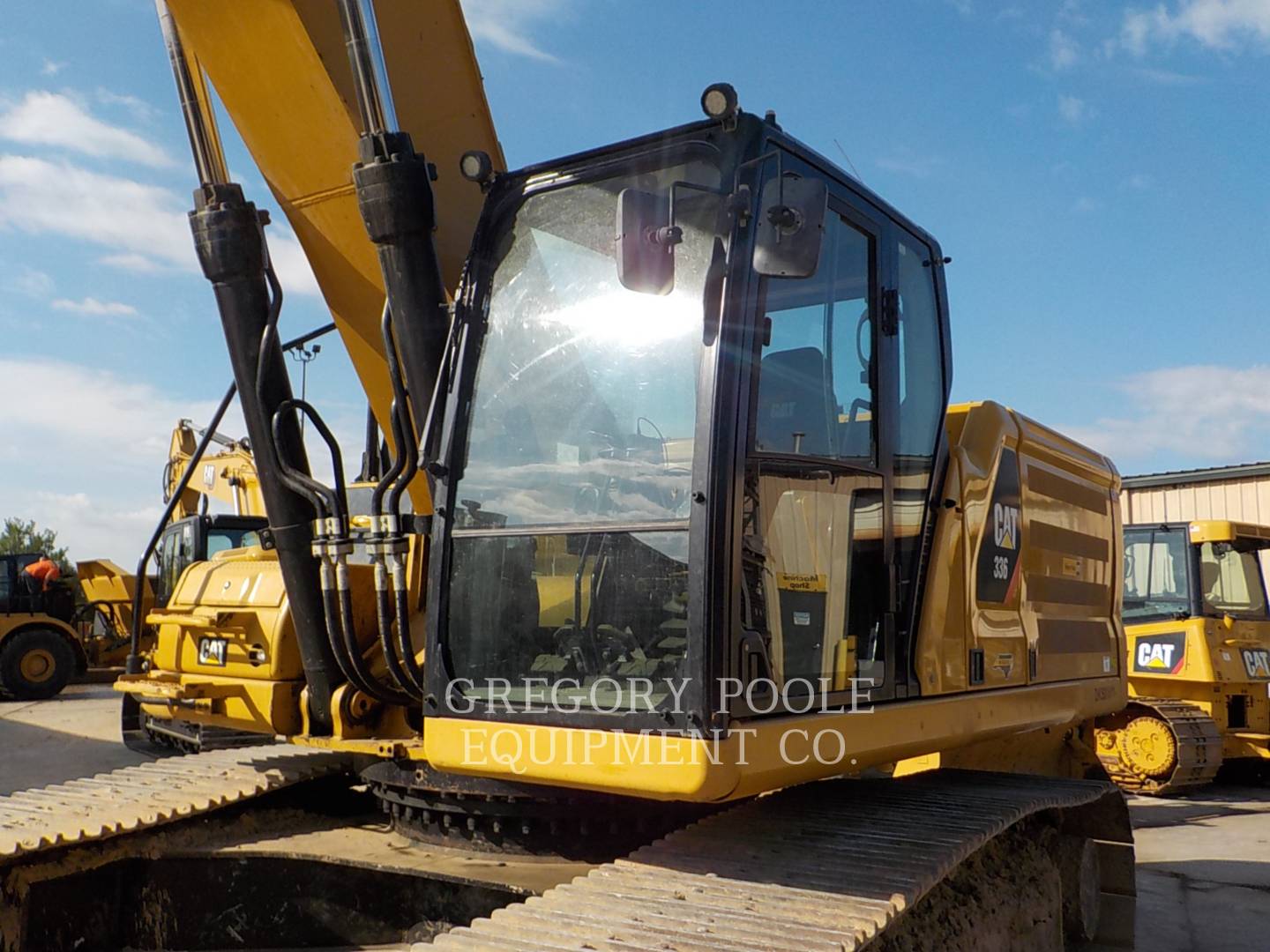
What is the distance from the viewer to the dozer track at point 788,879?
7.95ft

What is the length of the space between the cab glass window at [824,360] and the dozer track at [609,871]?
1.02 meters

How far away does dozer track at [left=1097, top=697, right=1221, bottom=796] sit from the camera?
8.80m

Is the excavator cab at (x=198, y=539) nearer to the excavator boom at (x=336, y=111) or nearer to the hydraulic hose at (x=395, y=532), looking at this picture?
the excavator boom at (x=336, y=111)

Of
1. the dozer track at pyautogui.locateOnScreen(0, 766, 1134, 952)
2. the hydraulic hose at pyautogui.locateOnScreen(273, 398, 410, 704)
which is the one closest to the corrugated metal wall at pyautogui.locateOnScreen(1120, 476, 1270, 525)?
the dozer track at pyautogui.locateOnScreen(0, 766, 1134, 952)

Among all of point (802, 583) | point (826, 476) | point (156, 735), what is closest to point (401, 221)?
point (826, 476)

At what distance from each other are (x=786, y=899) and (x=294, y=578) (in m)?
2.01

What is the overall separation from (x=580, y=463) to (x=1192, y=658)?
26.9ft

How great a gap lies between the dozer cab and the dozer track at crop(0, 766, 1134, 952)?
41.0 feet

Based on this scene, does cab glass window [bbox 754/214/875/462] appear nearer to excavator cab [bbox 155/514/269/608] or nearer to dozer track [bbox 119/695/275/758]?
dozer track [bbox 119/695/275/758]

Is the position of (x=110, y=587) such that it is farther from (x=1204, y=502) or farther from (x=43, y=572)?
(x=1204, y=502)

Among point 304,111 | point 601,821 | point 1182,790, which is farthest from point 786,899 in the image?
point 1182,790

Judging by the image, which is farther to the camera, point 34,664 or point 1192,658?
point 34,664

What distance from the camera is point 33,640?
50.9 ft

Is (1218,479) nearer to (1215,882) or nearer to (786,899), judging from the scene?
(1215,882)
